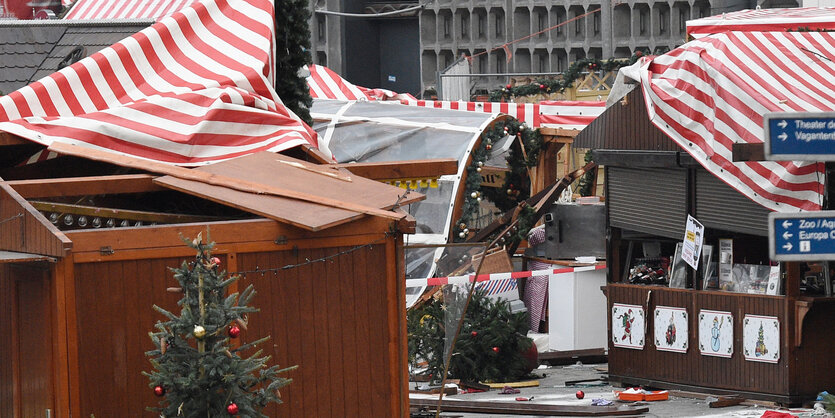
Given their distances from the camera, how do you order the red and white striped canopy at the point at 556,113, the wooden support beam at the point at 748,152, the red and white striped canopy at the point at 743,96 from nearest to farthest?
the wooden support beam at the point at 748,152 < the red and white striped canopy at the point at 743,96 < the red and white striped canopy at the point at 556,113

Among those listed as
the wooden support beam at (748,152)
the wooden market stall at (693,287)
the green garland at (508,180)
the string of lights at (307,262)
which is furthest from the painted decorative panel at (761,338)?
the green garland at (508,180)

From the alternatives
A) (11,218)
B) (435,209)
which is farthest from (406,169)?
(435,209)

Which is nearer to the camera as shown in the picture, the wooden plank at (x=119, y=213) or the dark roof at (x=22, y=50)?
the wooden plank at (x=119, y=213)

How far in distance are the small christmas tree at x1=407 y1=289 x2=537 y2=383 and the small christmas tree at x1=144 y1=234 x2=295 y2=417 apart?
22.6 ft

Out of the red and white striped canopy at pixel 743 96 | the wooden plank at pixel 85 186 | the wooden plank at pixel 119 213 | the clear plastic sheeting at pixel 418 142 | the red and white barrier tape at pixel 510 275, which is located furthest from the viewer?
the clear plastic sheeting at pixel 418 142

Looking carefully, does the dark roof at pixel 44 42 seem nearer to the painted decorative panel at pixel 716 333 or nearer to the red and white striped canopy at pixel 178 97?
the red and white striped canopy at pixel 178 97

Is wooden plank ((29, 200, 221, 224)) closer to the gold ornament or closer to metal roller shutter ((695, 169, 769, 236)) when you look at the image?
the gold ornament

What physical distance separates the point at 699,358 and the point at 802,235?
6.20 m

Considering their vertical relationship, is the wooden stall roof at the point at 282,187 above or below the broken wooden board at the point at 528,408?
above

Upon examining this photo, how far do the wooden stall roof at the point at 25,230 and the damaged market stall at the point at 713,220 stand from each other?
6.71 metres

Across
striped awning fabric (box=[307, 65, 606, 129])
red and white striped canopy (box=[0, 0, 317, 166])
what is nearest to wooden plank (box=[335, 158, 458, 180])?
red and white striped canopy (box=[0, 0, 317, 166])

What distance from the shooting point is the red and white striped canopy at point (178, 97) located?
1045cm

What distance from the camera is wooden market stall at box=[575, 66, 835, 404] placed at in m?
13.0

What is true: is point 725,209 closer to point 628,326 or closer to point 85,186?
point 628,326
